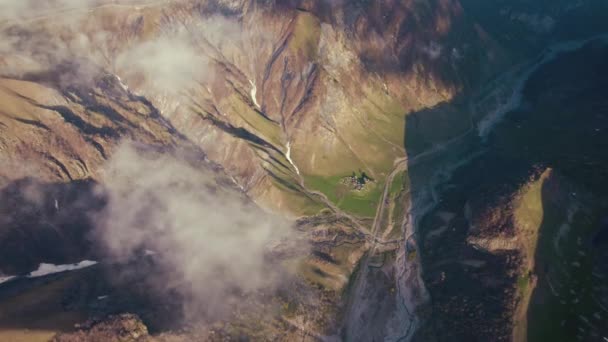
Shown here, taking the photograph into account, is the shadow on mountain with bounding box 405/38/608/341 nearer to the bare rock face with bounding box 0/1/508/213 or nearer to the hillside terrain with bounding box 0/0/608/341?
the hillside terrain with bounding box 0/0/608/341

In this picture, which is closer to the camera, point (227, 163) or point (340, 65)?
point (227, 163)

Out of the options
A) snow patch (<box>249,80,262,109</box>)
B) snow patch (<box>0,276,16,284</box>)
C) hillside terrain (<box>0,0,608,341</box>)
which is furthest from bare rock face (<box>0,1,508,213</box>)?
snow patch (<box>0,276,16,284</box>)

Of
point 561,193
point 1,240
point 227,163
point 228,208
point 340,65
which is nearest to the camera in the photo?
point 1,240

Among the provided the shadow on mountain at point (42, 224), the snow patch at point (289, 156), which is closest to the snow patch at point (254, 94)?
the snow patch at point (289, 156)

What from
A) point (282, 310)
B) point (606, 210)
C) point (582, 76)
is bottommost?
point (282, 310)

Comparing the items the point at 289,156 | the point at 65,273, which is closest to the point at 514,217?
the point at 289,156

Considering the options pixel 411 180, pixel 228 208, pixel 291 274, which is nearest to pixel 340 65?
pixel 411 180

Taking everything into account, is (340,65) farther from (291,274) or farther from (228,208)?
(291,274)

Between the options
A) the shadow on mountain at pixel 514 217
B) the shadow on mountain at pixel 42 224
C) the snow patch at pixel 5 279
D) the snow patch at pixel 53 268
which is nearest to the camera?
the shadow on mountain at pixel 514 217

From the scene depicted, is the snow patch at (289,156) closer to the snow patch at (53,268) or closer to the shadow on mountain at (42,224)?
the shadow on mountain at (42,224)
